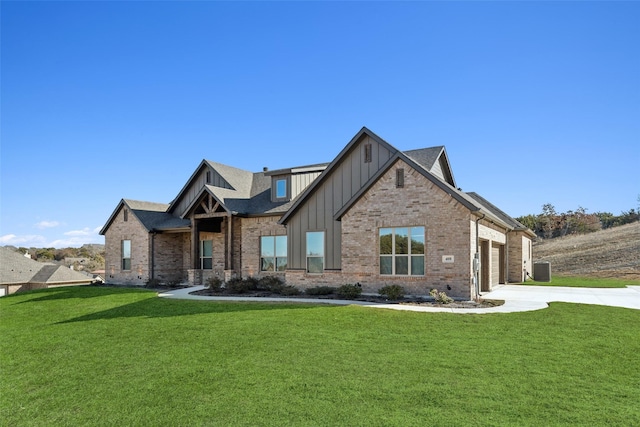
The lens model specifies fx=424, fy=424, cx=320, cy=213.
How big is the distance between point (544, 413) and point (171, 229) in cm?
2280

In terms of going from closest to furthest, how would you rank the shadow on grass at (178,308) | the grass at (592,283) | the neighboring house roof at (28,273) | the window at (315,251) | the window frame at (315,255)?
the shadow on grass at (178,308) < the window frame at (315,255) < the window at (315,251) < the grass at (592,283) < the neighboring house roof at (28,273)

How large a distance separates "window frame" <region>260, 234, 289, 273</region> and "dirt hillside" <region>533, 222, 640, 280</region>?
23066 millimetres

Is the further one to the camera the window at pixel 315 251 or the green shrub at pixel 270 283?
the green shrub at pixel 270 283

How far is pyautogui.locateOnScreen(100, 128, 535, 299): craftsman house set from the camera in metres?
15.6

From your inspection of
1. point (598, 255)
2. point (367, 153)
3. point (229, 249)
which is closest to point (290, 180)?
point (229, 249)

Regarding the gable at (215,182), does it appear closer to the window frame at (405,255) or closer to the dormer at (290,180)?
the dormer at (290,180)

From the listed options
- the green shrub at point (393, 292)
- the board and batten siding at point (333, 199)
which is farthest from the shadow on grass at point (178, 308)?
the board and batten siding at point (333, 199)

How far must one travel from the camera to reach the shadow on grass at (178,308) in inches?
517

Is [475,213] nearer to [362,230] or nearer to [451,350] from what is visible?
[362,230]

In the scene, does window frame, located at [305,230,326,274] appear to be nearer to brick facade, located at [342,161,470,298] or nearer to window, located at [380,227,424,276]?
brick facade, located at [342,161,470,298]

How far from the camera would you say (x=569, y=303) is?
Result: 45.5 ft

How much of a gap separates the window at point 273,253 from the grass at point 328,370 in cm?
982

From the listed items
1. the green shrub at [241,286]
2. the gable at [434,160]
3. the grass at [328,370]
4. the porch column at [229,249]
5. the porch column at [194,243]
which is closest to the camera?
the grass at [328,370]

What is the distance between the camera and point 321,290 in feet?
56.5
